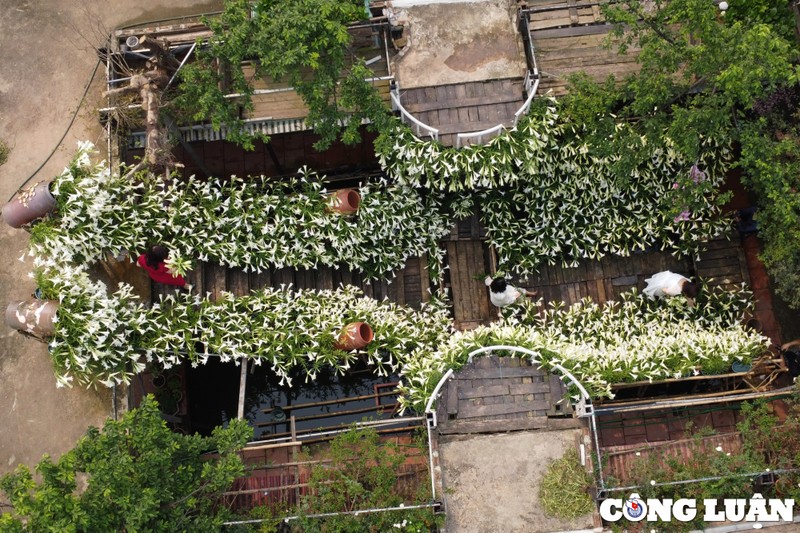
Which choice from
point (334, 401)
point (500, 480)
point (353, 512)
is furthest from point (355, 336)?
point (500, 480)

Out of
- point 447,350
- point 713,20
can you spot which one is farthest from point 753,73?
point 447,350

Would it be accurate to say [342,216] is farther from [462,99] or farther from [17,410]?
[17,410]

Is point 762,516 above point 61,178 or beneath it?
beneath

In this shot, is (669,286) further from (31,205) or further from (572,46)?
(31,205)

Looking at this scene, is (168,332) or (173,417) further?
(173,417)

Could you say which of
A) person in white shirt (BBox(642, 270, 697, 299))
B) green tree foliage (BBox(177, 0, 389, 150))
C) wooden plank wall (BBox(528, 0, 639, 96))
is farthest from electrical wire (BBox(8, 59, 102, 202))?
person in white shirt (BBox(642, 270, 697, 299))

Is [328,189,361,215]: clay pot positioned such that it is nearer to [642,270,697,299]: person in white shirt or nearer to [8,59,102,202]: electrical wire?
[8,59,102,202]: electrical wire

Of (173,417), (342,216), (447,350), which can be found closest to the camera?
(447,350)

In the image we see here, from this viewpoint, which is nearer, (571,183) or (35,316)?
(35,316)
